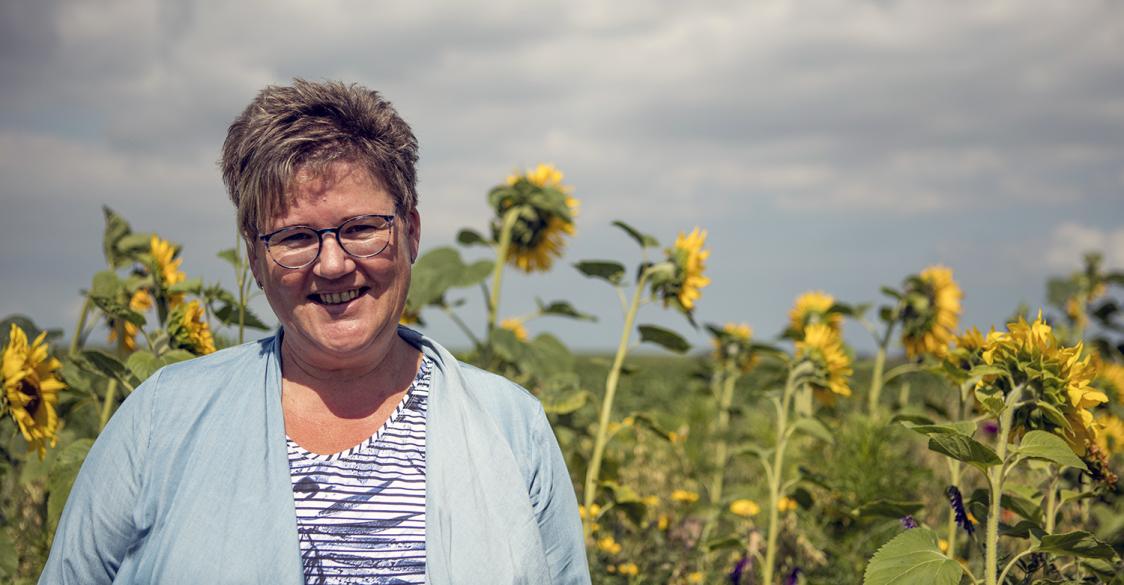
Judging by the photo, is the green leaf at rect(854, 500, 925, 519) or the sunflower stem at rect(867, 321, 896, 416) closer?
the green leaf at rect(854, 500, 925, 519)

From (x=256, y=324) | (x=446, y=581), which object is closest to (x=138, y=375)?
(x=256, y=324)

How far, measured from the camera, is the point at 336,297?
1875 millimetres

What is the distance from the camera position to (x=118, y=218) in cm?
335

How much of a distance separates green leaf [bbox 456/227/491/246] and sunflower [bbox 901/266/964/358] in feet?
6.46

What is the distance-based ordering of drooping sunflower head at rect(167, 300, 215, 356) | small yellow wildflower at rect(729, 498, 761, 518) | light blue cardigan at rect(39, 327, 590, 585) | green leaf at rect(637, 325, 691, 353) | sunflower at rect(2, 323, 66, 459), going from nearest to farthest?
light blue cardigan at rect(39, 327, 590, 585) → sunflower at rect(2, 323, 66, 459) → drooping sunflower head at rect(167, 300, 215, 356) → green leaf at rect(637, 325, 691, 353) → small yellow wildflower at rect(729, 498, 761, 518)

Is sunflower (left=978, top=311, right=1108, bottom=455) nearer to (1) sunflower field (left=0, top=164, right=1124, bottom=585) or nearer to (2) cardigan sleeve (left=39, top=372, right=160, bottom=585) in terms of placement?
(1) sunflower field (left=0, top=164, right=1124, bottom=585)

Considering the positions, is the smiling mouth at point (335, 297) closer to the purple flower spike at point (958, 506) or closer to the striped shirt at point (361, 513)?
the striped shirt at point (361, 513)

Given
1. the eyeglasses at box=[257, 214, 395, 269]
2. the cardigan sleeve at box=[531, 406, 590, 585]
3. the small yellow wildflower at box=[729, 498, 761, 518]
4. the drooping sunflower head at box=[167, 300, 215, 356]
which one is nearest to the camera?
the eyeglasses at box=[257, 214, 395, 269]

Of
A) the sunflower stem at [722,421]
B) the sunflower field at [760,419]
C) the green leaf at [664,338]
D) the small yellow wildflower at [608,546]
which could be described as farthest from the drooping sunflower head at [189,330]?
the sunflower stem at [722,421]

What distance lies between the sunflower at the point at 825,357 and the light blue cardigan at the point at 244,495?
164 cm

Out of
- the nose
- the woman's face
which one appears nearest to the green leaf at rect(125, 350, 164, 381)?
the woman's face

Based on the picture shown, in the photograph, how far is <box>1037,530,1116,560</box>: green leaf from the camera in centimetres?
194

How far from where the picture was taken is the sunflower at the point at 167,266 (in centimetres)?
297

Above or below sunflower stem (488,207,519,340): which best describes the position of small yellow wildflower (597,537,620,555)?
below
